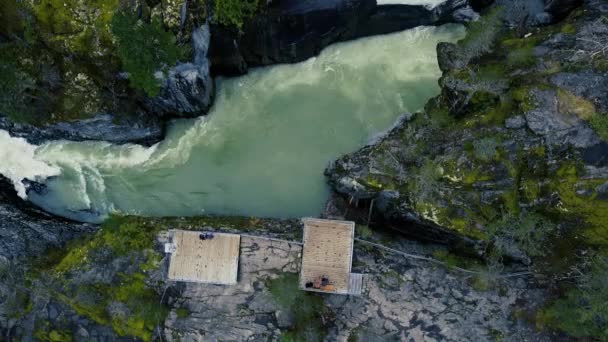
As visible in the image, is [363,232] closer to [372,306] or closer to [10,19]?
[372,306]

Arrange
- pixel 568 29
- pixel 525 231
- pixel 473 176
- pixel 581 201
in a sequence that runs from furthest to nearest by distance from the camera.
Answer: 1. pixel 568 29
2. pixel 473 176
3. pixel 525 231
4. pixel 581 201

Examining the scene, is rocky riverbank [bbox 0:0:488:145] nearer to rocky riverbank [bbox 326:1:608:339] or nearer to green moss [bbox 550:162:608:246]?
rocky riverbank [bbox 326:1:608:339]

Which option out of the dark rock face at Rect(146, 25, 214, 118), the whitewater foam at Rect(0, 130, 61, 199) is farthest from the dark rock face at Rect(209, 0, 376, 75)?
the whitewater foam at Rect(0, 130, 61, 199)

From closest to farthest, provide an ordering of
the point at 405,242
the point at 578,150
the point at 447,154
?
the point at 578,150 < the point at 447,154 < the point at 405,242

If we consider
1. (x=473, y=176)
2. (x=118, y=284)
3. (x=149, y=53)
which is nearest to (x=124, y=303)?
(x=118, y=284)

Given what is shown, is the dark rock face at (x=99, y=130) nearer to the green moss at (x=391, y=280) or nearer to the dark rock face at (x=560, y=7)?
the green moss at (x=391, y=280)

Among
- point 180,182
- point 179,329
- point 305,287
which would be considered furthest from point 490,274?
point 180,182

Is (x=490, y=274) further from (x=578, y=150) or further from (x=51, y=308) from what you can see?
(x=51, y=308)
